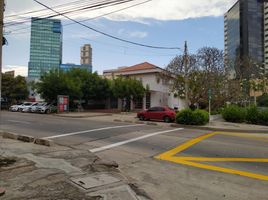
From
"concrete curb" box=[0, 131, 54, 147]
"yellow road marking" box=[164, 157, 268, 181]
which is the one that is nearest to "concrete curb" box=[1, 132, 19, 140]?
"concrete curb" box=[0, 131, 54, 147]

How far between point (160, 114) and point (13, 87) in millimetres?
34569

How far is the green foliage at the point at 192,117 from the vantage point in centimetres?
2544

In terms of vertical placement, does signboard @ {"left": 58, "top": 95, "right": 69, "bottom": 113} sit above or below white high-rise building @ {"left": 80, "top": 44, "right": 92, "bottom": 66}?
below

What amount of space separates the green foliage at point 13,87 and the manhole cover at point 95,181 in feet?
168

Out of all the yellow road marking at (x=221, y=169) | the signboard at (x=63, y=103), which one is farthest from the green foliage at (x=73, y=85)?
the yellow road marking at (x=221, y=169)

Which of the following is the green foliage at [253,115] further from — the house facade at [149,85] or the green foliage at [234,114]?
the house facade at [149,85]

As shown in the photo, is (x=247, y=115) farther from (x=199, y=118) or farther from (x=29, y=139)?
(x=29, y=139)

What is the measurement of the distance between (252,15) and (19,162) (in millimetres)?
91318

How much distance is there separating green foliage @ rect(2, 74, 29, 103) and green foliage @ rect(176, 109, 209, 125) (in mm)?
38471

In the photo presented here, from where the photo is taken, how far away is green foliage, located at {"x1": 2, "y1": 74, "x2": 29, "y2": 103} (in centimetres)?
5503

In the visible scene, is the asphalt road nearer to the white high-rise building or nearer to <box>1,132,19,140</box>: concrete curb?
<box>1,132,19,140</box>: concrete curb

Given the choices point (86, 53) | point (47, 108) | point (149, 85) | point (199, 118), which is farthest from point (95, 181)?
point (86, 53)

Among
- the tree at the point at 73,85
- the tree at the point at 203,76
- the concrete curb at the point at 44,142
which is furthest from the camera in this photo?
the tree at the point at 73,85

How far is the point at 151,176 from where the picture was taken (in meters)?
8.43
